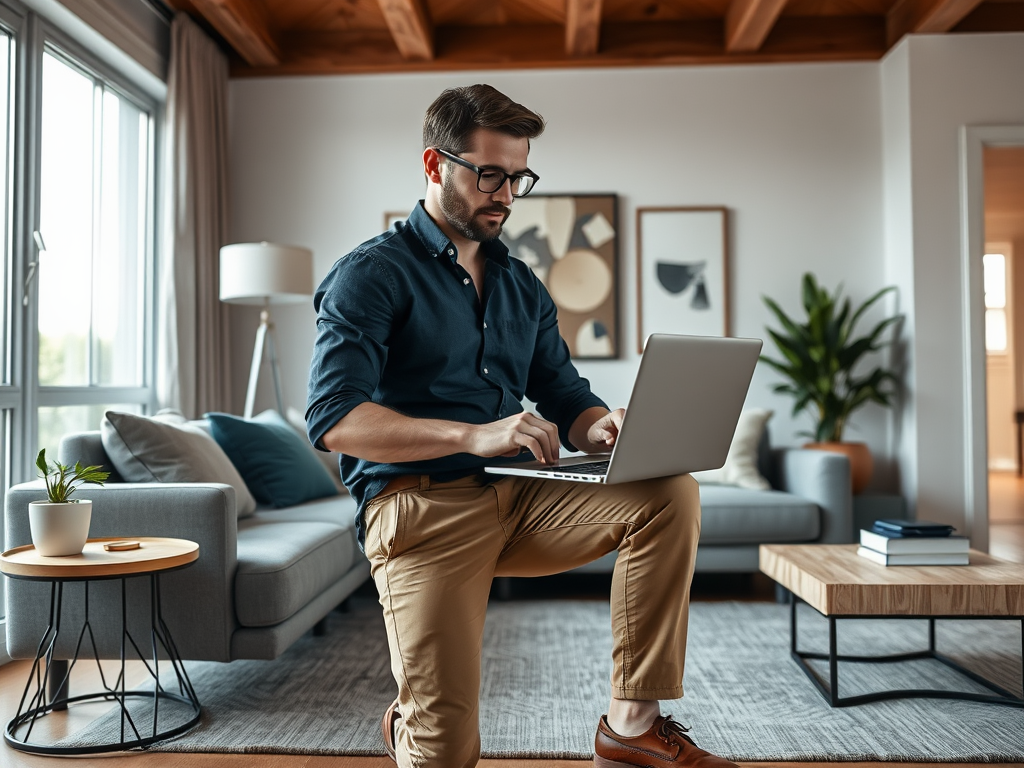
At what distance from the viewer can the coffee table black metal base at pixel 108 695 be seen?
6.35 ft

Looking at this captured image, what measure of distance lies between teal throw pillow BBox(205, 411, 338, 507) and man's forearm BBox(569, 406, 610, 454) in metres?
1.63

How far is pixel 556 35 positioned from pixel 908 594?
3304 millimetres

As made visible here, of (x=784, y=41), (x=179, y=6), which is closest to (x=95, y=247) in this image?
(x=179, y=6)

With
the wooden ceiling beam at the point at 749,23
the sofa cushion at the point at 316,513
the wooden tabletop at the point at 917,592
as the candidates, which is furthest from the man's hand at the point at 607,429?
the wooden ceiling beam at the point at 749,23

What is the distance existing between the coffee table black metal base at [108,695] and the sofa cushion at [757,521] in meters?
1.92

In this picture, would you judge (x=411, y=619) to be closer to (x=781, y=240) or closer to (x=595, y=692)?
(x=595, y=692)

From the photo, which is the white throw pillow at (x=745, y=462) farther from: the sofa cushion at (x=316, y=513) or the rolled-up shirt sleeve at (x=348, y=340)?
the rolled-up shirt sleeve at (x=348, y=340)

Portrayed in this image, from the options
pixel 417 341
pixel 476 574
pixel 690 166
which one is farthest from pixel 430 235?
pixel 690 166

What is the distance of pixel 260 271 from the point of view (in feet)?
12.1

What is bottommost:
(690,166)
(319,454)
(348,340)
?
(319,454)

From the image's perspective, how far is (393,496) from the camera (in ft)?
5.11

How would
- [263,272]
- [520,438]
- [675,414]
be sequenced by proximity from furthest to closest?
[263,272] → [675,414] → [520,438]

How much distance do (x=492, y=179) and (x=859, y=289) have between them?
10.7ft

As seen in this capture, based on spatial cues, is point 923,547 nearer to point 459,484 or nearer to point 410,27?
point 459,484
